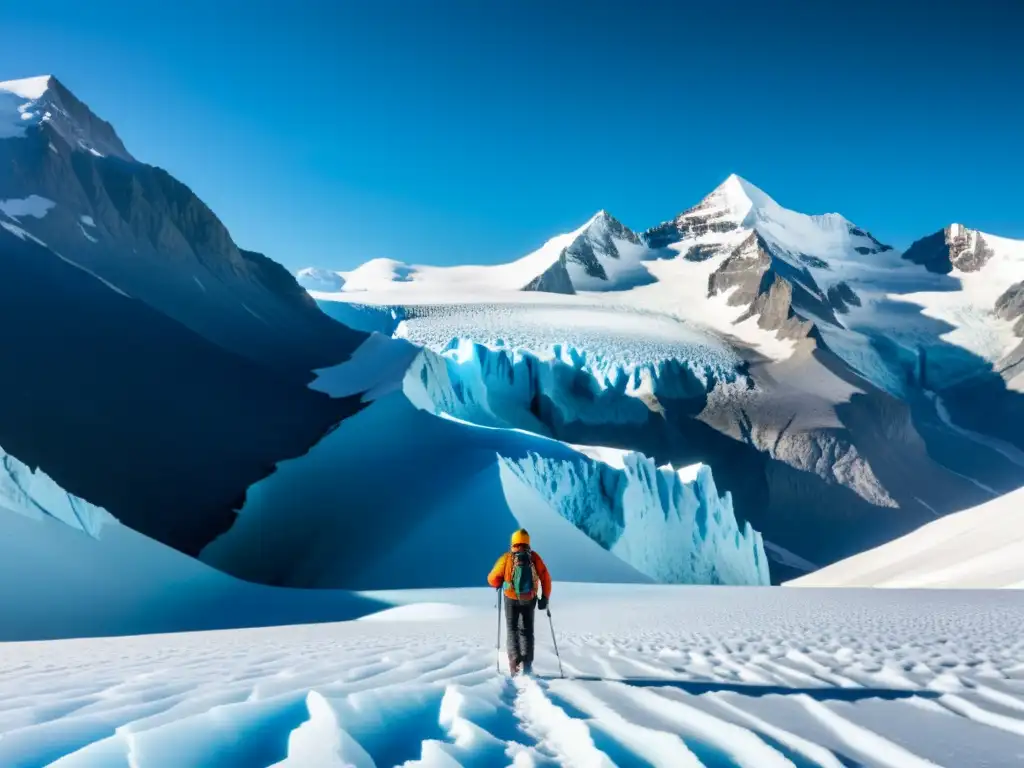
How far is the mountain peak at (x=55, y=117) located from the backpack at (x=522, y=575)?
33.4 m

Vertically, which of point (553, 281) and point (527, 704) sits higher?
point (553, 281)

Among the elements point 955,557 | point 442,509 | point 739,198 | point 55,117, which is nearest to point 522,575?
point 442,509

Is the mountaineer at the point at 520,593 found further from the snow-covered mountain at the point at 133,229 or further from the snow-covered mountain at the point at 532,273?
the snow-covered mountain at the point at 532,273

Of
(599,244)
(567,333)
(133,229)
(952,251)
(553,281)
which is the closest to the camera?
(133,229)

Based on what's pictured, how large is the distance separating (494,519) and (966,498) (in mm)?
59648

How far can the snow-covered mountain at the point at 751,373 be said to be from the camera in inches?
2044

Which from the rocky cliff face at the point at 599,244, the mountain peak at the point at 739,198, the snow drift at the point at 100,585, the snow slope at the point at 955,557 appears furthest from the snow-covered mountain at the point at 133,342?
the mountain peak at the point at 739,198

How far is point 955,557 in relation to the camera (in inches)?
867

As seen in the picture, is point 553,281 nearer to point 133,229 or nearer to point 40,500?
point 133,229

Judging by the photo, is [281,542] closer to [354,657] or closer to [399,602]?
[399,602]

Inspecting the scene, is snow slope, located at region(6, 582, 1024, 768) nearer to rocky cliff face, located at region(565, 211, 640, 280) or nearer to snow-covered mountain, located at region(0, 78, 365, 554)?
snow-covered mountain, located at region(0, 78, 365, 554)

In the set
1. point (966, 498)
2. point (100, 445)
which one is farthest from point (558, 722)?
point (966, 498)

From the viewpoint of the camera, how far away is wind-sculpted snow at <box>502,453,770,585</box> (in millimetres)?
25828

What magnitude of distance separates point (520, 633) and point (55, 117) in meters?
37.1
